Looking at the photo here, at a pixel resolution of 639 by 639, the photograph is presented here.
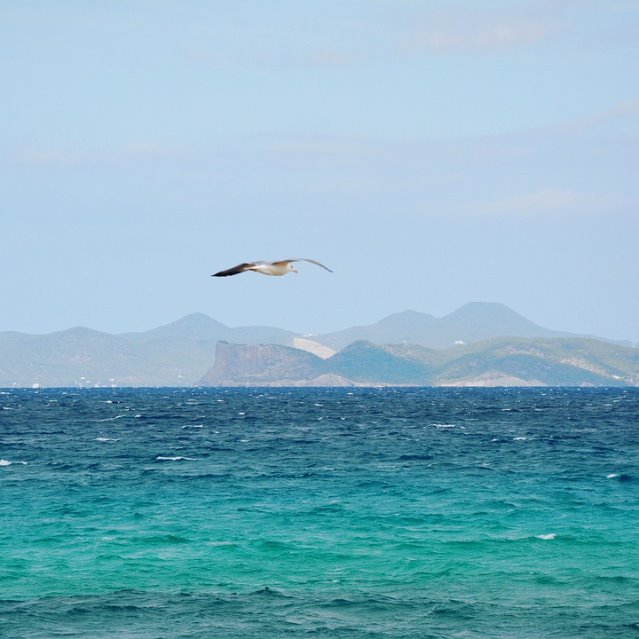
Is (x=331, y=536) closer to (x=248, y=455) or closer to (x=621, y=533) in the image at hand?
(x=621, y=533)

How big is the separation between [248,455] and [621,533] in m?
39.0

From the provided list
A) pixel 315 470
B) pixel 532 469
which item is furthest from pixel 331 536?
pixel 532 469

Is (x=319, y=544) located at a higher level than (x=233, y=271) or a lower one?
lower

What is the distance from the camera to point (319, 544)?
41.6 m

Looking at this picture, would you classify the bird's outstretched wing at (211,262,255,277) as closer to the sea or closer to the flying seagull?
the flying seagull

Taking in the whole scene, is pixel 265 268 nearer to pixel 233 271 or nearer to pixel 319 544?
pixel 233 271

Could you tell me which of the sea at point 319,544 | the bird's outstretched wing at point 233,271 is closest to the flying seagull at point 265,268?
the bird's outstretched wing at point 233,271

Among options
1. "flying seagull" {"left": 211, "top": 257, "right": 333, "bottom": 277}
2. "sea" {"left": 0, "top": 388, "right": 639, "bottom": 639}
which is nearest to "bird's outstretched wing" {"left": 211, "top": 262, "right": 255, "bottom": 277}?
"flying seagull" {"left": 211, "top": 257, "right": 333, "bottom": 277}

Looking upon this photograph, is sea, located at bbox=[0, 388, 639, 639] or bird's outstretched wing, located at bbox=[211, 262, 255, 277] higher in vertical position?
bird's outstretched wing, located at bbox=[211, 262, 255, 277]

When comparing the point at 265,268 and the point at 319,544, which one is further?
the point at 319,544

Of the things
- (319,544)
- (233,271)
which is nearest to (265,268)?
(233,271)

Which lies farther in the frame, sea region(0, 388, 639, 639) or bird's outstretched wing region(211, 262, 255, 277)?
sea region(0, 388, 639, 639)

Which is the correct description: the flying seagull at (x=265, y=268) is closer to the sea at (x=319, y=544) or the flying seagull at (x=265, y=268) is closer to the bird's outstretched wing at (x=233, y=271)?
the bird's outstretched wing at (x=233, y=271)

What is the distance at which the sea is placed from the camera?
31.4 m
